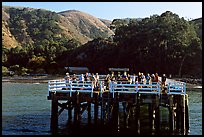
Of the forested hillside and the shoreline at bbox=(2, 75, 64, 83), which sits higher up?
the forested hillside

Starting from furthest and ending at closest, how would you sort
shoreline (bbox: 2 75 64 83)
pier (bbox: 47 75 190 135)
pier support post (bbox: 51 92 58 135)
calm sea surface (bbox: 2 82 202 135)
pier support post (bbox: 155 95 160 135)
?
shoreline (bbox: 2 75 64 83), calm sea surface (bbox: 2 82 202 135), pier support post (bbox: 51 92 58 135), pier (bbox: 47 75 190 135), pier support post (bbox: 155 95 160 135)

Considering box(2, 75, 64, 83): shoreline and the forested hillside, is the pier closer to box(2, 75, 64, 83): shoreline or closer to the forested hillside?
the forested hillside

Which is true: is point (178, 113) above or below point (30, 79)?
below

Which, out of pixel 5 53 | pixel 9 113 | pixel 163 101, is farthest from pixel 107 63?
pixel 163 101

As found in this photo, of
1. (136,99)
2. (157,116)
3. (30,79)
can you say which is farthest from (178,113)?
(30,79)

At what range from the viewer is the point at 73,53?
122062mm

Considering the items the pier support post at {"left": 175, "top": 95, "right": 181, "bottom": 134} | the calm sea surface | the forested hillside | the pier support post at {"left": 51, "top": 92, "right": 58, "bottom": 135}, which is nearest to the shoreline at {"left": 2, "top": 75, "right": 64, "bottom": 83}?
the forested hillside

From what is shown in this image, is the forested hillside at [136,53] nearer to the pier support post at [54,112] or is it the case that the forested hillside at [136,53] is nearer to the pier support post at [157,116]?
the pier support post at [157,116]

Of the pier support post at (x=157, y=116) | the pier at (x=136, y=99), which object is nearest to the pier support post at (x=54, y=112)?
the pier at (x=136, y=99)

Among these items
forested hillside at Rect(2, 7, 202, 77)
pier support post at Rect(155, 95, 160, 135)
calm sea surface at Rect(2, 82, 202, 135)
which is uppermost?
forested hillside at Rect(2, 7, 202, 77)

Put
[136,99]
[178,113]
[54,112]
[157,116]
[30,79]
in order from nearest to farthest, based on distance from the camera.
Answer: [136,99], [157,116], [54,112], [178,113], [30,79]

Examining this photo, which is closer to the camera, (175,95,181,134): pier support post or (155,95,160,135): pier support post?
(155,95,160,135): pier support post

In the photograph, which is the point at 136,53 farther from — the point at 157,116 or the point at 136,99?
the point at 136,99

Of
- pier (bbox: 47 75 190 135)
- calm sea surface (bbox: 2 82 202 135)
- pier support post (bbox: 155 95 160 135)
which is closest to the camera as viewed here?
pier support post (bbox: 155 95 160 135)
